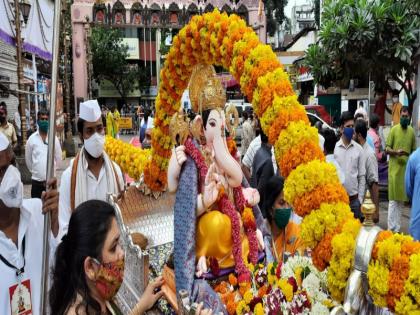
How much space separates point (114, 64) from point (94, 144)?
3332 centimetres

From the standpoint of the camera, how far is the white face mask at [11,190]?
2232mm

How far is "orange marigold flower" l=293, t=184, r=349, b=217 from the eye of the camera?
226 centimetres

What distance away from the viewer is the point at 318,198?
2260 millimetres

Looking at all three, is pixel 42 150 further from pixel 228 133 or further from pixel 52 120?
pixel 52 120

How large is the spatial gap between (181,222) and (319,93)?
20.6 meters

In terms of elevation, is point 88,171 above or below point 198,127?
below

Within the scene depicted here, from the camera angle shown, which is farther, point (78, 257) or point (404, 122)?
point (404, 122)

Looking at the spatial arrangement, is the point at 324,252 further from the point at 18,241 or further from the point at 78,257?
the point at 18,241

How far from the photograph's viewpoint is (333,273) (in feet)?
6.51

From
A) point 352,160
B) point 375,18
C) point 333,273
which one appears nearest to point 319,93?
point 375,18

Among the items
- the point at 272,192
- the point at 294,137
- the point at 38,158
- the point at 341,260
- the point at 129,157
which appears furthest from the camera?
the point at 38,158

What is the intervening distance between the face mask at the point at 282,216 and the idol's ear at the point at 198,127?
0.79 meters

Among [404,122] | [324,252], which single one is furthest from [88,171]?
[404,122]

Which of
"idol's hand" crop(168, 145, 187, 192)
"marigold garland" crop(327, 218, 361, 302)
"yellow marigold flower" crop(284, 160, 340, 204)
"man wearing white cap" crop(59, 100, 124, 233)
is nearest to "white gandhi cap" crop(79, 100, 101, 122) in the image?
"man wearing white cap" crop(59, 100, 124, 233)
